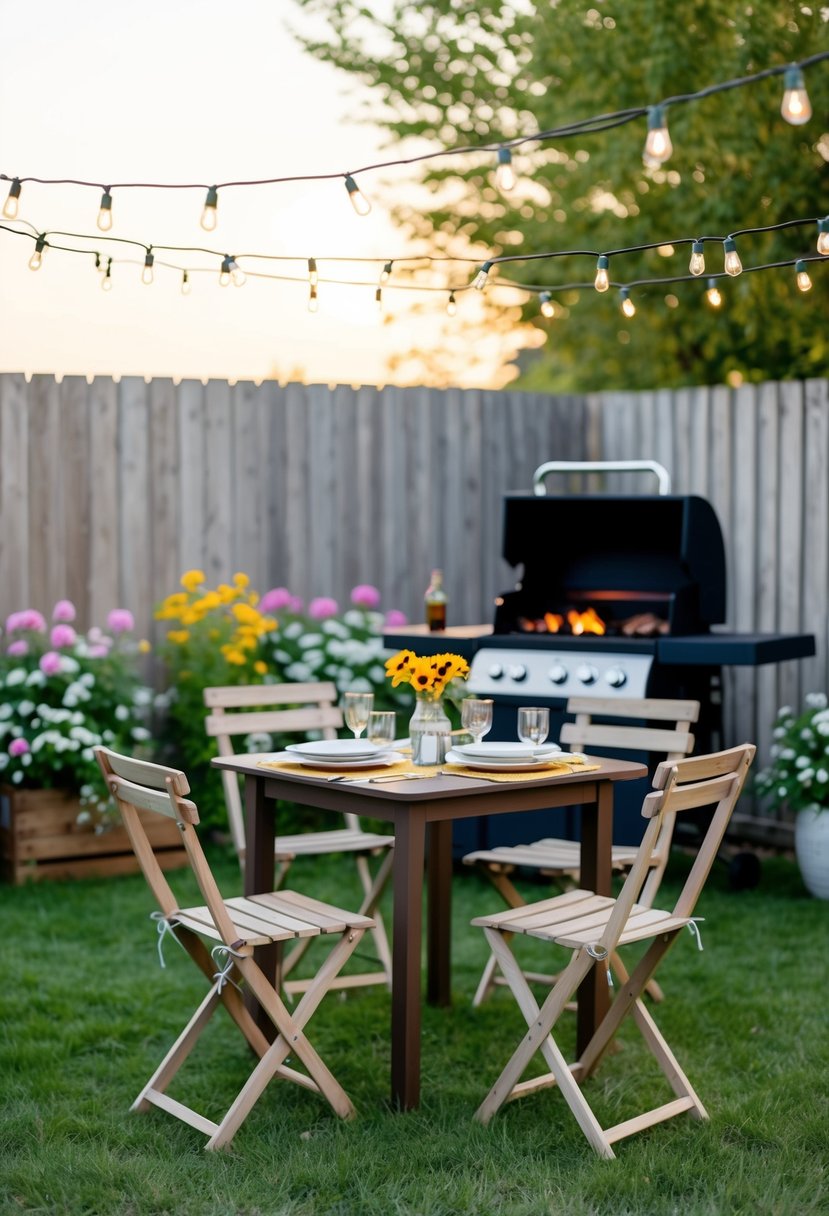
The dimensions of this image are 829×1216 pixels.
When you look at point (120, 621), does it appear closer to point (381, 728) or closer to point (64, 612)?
point (64, 612)

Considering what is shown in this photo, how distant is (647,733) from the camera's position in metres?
4.54

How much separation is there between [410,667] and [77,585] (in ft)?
10.3

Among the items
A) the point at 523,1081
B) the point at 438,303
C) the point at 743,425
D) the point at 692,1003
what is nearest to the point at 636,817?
the point at 692,1003

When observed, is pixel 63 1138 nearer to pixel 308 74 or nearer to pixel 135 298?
pixel 135 298

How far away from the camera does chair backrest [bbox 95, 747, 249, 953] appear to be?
11.1 feet

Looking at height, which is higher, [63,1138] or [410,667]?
[410,667]

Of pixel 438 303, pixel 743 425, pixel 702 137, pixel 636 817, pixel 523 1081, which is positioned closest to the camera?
pixel 523 1081

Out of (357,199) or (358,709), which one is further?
(358,709)

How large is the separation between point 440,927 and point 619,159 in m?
5.81

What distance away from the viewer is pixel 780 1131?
11.8 feet

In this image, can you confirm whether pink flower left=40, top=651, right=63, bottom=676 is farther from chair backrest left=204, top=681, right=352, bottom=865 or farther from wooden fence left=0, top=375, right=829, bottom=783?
chair backrest left=204, top=681, right=352, bottom=865

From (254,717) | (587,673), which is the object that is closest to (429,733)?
(254,717)

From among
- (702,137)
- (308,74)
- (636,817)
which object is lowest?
(636,817)

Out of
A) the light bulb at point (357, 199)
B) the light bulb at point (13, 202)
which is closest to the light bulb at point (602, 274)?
the light bulb at point (357, 199)
